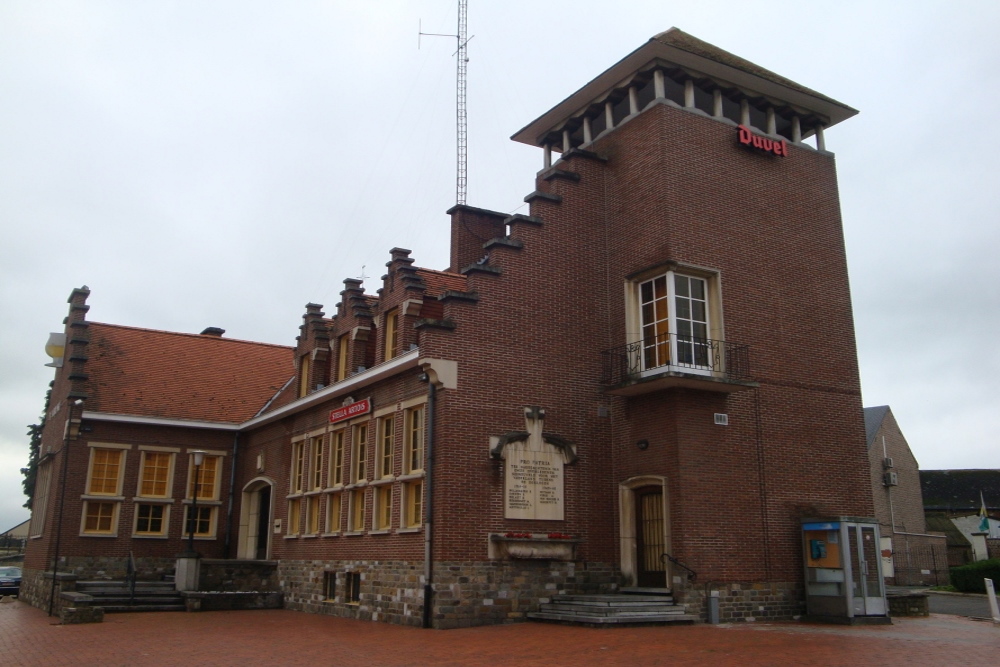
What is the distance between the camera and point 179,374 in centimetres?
2953

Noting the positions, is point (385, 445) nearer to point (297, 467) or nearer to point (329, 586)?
point (329, 586)

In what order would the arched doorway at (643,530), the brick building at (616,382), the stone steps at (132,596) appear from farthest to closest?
the stone steps at (132,596) → the arched doorway at (643,530) → the brick building at (616,382)

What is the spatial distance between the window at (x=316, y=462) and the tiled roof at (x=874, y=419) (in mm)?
27486

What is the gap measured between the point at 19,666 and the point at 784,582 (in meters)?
13.3

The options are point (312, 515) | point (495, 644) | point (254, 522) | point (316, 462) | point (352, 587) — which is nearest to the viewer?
point (495, 644)

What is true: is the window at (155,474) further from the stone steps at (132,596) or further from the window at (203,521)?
the stone steps at (132,596)

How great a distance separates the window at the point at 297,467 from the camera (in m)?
24.0

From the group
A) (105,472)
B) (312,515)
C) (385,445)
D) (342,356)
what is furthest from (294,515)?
(105,472)

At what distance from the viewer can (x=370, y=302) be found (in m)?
23.4

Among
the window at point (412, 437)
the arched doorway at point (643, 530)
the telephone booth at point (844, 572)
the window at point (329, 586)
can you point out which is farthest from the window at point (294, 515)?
the telephone booth at point (844, 572)

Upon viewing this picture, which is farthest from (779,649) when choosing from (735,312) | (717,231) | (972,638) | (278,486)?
(278,486)

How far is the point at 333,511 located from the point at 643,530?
7.60 m

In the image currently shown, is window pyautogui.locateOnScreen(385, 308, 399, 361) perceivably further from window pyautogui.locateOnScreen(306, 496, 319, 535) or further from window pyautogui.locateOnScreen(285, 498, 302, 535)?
window pyautogui.locateOnScreen(285, 498, 302, 535)

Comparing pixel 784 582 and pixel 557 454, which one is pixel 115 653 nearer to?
pixel 557 454
